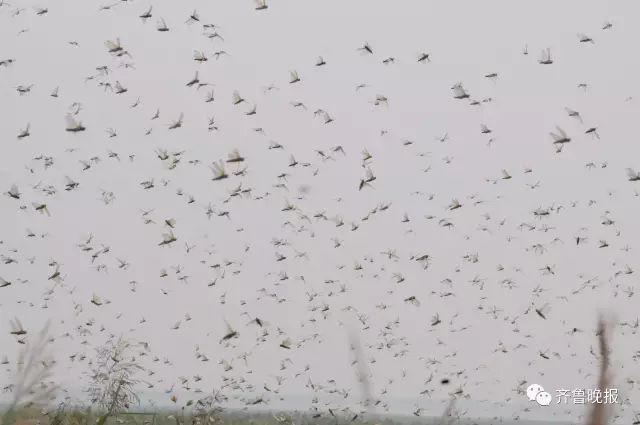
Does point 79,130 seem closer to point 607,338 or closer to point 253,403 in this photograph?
point 253,403

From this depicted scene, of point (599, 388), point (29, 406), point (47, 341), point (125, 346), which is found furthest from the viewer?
point (125, 346)

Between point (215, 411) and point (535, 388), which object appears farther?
point (535, 388)

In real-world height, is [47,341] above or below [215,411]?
above

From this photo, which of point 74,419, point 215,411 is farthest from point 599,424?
point 215,411

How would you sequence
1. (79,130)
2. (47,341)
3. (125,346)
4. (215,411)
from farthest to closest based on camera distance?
→ (79,130) < (215,411) < (125,346) < (47,341)

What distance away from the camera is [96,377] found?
6730mm

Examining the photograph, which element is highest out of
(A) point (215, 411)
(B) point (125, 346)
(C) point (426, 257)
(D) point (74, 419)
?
(B) point (125, 346)

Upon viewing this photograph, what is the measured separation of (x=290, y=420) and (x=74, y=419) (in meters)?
3.73

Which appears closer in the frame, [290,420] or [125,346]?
[125,346]

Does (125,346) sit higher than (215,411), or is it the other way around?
(125,346)

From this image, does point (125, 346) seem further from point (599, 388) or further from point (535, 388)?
point (535, 388)

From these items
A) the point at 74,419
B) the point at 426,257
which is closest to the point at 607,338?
the point at 74,419

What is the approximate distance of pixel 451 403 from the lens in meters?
2.53

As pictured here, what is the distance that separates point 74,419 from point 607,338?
3930 mm
